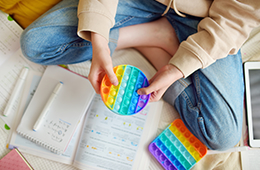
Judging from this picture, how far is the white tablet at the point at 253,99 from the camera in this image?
0.67 metres

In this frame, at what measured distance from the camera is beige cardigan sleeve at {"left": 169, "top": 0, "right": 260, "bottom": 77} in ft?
1.65

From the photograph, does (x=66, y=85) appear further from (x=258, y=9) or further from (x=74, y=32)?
(x=258, y=9)

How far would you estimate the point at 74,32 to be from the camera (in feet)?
1.96

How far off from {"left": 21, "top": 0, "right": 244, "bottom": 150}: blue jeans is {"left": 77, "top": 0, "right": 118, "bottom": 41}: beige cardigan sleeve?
0.09m

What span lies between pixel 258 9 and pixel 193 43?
0.60 feet

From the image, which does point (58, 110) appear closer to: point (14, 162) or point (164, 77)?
point (14, 162)

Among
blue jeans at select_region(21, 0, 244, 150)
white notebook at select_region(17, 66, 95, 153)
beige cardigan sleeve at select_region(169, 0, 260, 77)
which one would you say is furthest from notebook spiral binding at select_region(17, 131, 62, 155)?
beige cardigan sleeve at select_region(169, 0, 260, 77)

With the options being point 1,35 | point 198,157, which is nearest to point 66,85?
point 1,35

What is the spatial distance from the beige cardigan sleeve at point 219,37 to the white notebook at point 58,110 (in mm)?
363

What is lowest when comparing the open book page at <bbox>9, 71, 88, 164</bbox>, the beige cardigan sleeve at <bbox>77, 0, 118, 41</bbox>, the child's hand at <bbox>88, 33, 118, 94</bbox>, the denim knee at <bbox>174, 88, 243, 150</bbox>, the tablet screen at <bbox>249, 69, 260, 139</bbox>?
the tablet screen at <bbox>249, 69, 260, 139</bbox>

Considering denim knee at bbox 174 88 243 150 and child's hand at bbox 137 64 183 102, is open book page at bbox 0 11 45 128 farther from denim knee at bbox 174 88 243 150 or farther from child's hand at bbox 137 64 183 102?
denim knee at bbox 174 88 243 150

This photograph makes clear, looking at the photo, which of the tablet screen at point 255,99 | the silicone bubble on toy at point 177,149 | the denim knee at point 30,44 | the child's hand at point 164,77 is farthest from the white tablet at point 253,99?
the denim knee at point 30,44

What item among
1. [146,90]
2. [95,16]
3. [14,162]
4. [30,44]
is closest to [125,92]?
[146,90]

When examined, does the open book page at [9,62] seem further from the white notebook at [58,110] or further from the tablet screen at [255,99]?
the tablet screen at [255,99]
